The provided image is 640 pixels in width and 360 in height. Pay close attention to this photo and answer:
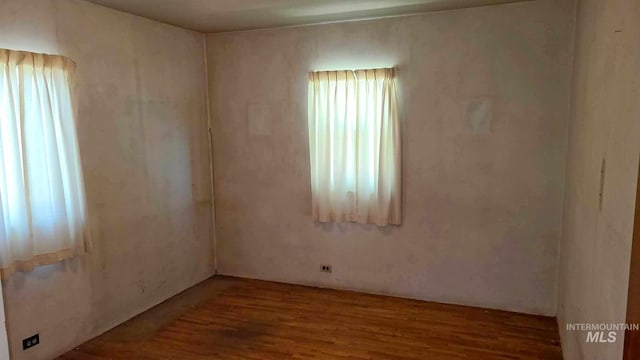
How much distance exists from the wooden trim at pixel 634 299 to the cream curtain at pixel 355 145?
299cm

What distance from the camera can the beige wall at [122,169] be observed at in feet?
10.3

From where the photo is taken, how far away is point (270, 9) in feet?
12.4

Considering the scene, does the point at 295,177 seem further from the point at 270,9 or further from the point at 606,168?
the point at 606,168

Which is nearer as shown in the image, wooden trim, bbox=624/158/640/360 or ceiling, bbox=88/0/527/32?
wooden trim, bbox=624/158/640/360

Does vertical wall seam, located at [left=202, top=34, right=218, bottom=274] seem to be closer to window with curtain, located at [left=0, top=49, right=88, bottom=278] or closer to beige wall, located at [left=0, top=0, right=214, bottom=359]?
beige wall, located at [left=0, top=0, right=214, bottom=359]

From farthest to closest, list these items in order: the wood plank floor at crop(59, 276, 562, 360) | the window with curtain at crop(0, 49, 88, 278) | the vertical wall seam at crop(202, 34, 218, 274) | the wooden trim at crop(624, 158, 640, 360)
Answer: the vertical wall seam at crop(202, 34, 218, 274) < the wood plank floor at crop(59, 276, 562, 360) < the window with curtain at crop(0, 49, 88, 278) < the wooden trim at crop(624, 158, 640, 360)

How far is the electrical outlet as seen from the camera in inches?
120

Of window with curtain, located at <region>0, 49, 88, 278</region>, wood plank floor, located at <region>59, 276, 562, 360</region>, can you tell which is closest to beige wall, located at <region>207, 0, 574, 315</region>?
wood plank floor, located at <region>59, 276, 562, 360</region>

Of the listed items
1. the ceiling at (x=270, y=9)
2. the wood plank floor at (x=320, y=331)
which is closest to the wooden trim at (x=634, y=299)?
the wood plank floor at (x=320, y=331)

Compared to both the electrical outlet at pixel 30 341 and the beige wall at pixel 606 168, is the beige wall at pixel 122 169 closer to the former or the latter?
the electrical outlet at pixel 30 341

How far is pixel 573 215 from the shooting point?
115 inches

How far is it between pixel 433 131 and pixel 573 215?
147 centimetres

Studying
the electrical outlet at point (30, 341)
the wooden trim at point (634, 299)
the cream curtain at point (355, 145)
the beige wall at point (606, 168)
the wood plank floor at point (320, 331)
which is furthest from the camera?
the cream curtain at point (355, 145)

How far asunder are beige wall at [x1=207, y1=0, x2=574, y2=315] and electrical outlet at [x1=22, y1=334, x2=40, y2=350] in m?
2.24
